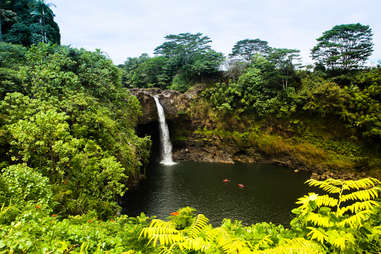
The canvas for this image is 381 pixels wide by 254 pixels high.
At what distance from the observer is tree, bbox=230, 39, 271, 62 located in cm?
3361

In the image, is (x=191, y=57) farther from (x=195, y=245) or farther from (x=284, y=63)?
(x=195, y=245)

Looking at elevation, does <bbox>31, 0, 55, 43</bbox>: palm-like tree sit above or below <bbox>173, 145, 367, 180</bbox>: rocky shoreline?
above

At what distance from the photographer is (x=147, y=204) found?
12.9 meters

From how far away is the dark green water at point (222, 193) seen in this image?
12.0m

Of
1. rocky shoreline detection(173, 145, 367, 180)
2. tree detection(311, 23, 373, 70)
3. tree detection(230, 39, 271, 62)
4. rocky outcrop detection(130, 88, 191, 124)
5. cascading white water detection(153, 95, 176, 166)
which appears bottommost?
rocky shoreline detection(173, 145, 367, 180)

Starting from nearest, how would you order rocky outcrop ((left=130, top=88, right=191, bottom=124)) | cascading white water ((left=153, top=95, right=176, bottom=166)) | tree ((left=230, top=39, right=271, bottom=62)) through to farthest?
rocky outcrop ((left=130, top=88, right=191, bottom=124)) → cascading white water ((left=153, top=95, right=176, bottom=166)) → tree ((left=230, top=39, right=271, bottom=62))

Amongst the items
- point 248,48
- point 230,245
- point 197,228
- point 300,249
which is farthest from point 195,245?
point 248,48

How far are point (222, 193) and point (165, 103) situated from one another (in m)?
15.1

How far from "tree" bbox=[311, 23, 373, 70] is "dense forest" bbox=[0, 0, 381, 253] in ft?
0.34

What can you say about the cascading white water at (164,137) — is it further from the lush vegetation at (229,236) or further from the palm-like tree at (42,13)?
the lush vegetation at (229,236)

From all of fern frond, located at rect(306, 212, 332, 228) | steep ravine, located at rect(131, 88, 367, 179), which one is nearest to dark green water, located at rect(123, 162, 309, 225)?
steep ravine, located at rect(131, 88, 367, 179)

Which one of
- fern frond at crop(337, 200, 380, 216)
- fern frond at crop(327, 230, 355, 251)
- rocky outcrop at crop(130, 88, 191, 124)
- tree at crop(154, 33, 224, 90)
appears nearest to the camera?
fern frond at crop(327, 230, 355, 251)

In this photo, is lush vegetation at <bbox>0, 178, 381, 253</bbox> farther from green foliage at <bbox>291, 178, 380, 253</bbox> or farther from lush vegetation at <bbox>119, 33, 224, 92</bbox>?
lush vegetation at <bbox>119, 33, 224, 92</bbox>

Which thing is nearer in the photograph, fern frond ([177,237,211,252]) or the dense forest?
fern frond ([177,237,211,252])
